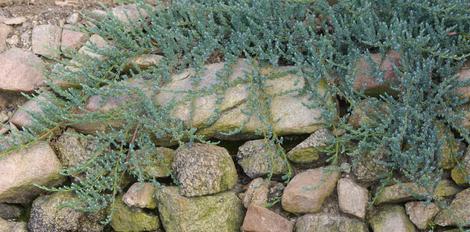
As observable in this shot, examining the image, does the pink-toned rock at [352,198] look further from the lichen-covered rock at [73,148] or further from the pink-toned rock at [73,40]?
the pink-toned rock at [73,40]

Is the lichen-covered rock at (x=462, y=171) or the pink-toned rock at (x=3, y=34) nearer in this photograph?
the lichen-covered rock at (x=462, y=171)

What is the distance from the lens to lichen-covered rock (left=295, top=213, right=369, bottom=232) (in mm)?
3170

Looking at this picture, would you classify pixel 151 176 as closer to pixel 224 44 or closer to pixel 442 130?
pixel 224 44

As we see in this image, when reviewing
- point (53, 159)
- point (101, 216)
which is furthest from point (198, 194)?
point (53, 159)

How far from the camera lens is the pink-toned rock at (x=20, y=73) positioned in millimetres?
3752

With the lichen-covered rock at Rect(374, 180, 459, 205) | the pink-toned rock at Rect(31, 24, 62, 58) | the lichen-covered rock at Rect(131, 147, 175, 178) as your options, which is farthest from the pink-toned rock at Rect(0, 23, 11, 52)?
the lichen-covered rock at Rect(374, 180, 459, 205)

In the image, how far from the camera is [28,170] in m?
3.48

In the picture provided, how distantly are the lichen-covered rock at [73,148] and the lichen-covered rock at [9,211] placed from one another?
387 mm

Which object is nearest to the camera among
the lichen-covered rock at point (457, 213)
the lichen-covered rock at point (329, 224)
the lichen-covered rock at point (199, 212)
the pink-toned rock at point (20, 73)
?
the lichen-covered rock at point (457, 213)

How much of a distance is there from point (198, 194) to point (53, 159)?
2.73ft

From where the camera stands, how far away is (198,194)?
334 centimetres

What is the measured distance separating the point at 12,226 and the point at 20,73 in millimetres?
880

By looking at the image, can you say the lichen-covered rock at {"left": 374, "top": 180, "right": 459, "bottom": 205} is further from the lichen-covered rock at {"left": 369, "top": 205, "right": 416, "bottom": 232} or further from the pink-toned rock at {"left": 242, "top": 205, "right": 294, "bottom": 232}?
the pink-toned rock at {"left": 242, "top": 205, "right": 294, "bottom": 232}

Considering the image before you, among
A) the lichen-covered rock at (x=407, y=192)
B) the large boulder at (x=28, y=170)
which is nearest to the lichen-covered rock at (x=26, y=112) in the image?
the large boulder at (x=28, y=170)
